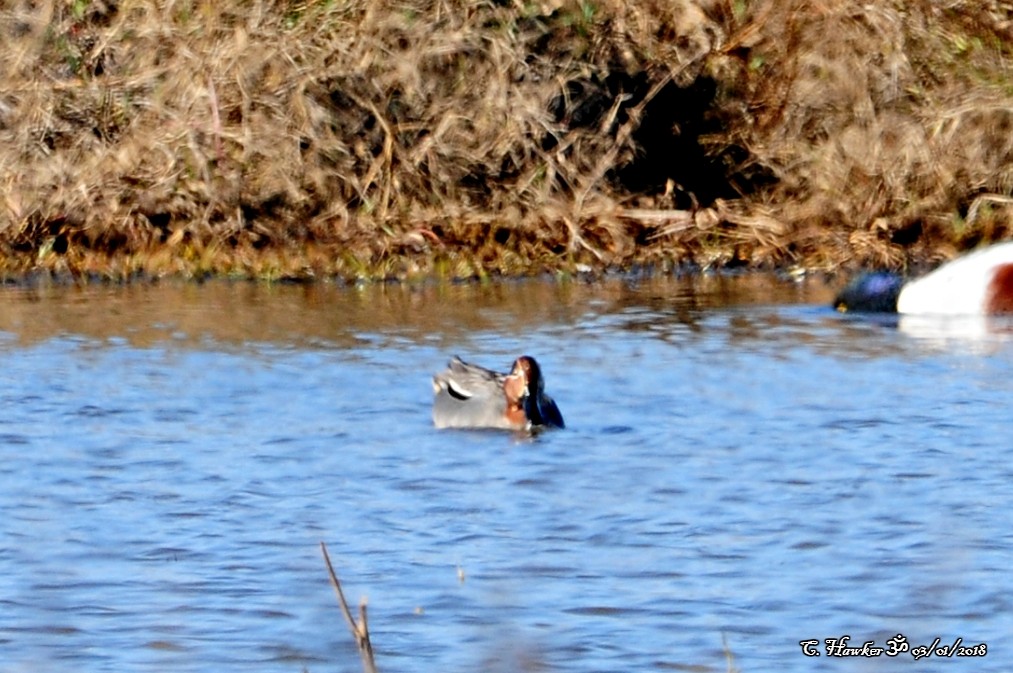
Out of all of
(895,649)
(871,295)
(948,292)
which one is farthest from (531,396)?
(948,292)

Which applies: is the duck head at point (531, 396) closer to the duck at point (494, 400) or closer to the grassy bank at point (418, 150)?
the duck at point (494, 400)

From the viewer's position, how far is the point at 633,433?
7.29m

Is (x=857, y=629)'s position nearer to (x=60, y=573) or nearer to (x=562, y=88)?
(x=60, y=573)

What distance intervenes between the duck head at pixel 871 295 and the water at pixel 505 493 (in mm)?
261

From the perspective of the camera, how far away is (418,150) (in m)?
12.6

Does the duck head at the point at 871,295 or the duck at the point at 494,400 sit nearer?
the duck at the point at 494,400

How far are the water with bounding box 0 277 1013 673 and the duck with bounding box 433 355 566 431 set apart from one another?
0.09 metres

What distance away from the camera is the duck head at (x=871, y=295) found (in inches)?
408

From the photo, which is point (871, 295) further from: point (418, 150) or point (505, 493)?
point (505, 493)

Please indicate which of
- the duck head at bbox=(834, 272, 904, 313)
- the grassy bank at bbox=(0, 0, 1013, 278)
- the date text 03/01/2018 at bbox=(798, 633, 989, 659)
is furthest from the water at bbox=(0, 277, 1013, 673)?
the grassy bank at bbox=(0, 0, 1013, 278)

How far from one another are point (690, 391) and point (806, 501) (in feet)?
6.74

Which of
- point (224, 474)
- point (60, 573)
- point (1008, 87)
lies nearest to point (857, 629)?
point (60, 573)

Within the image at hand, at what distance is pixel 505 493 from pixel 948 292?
4.74 meters

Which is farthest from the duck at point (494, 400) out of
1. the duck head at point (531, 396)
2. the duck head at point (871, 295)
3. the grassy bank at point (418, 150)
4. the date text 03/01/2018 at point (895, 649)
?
the grassy bank at point (418, 150)
